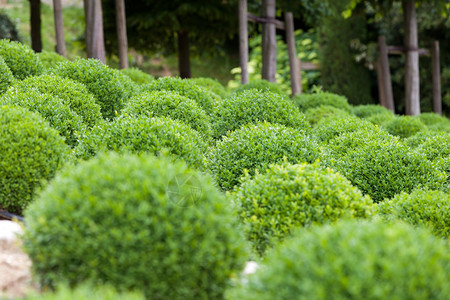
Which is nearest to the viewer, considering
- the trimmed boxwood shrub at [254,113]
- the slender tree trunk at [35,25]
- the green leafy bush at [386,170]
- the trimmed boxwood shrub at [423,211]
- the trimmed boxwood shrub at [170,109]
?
the trimmed boxwood shrub at [423,211]

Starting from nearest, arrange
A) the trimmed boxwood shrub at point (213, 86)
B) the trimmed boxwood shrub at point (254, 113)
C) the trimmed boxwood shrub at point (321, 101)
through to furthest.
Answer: the trimmed boxwood shrub at point (254, 113), the trimmed boxwood shrub at point (213, 86), the trimmed boxwood shrub at point (321, 101)

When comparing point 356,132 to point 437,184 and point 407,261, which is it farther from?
point 407,261

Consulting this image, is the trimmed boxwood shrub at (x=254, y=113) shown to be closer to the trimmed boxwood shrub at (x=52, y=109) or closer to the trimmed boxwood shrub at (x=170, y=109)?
the trimmed boxwood shrub at (x=170, y=109)

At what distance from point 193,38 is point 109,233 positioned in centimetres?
1439

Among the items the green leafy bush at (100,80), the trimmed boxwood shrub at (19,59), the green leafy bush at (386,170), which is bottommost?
the green leafy bush at (386,170)

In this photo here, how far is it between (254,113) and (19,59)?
3.55 meters

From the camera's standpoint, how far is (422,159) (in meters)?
6.01

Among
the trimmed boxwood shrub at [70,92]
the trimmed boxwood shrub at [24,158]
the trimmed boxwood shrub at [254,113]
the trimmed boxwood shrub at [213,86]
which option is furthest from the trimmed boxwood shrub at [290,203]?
the trimmed boxwood shrub at [213,86]

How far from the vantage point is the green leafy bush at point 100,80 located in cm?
677

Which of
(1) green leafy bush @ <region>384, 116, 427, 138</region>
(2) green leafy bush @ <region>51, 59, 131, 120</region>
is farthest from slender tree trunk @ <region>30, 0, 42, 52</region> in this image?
(1) green leafy bush @ <region>384, 116, 427, 138</region>

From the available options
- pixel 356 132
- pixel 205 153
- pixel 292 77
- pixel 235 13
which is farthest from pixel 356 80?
pixel 205 153

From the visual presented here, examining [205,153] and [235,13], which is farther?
[235,13]

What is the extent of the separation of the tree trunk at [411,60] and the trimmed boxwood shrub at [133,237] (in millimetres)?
13486

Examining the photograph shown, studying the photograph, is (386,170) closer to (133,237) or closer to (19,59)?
(133,237)
